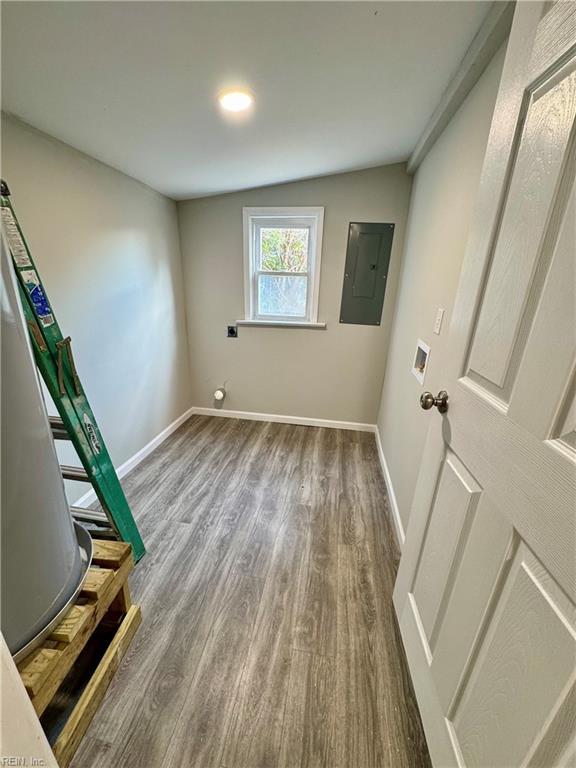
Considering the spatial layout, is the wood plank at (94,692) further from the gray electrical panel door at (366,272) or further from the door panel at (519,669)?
the gray electrical panel door at (366,272)

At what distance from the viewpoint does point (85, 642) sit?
33.5 inches

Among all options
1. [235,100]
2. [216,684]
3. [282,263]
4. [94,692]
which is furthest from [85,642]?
[282,263]

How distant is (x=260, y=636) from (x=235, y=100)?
7.41 ft

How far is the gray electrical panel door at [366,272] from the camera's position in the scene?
2.39 meters

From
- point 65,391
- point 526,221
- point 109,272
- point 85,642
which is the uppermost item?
point 526,221

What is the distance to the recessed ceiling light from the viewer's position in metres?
1.19

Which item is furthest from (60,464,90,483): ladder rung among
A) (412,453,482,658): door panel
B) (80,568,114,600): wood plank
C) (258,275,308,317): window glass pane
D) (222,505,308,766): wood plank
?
(258,275,308,317): window glass pane

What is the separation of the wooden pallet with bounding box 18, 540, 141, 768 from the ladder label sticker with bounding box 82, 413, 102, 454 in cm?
39

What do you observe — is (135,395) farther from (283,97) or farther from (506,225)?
(506,225)

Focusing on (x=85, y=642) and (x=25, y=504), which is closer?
(x=25, y=504)

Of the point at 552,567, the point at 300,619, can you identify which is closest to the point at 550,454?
the point at 552,567

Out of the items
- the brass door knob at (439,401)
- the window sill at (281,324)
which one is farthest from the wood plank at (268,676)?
the window sill at (281,324)

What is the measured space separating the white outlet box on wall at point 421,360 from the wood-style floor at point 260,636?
94cm

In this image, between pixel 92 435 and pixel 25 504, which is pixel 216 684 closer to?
pixel 25 504
